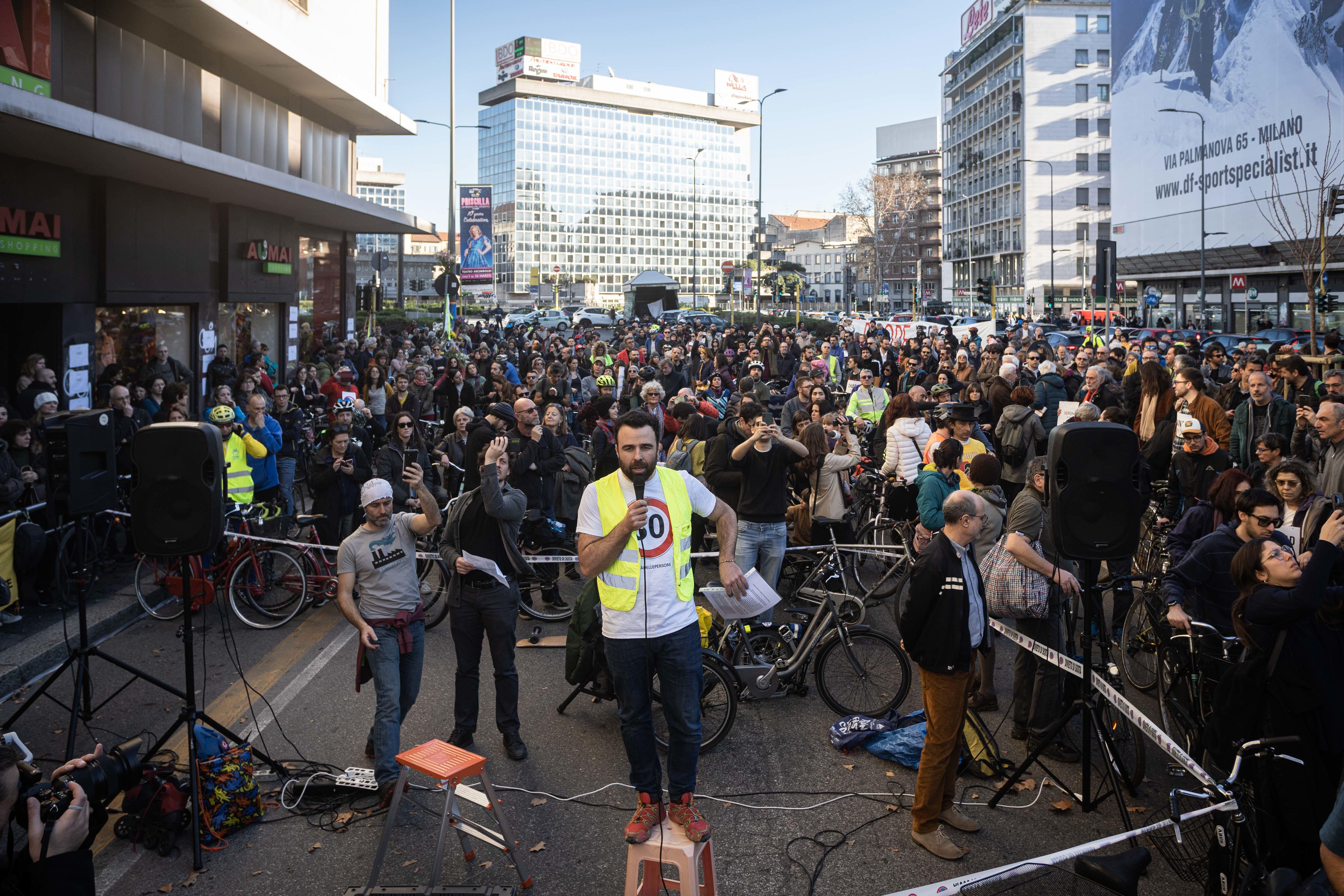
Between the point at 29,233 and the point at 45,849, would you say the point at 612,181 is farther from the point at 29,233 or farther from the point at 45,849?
the point at 45,849

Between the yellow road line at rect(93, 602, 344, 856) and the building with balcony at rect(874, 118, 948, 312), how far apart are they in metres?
73.8

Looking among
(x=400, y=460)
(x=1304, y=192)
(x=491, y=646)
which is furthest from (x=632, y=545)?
(x=1304, y=192)

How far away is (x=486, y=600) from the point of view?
6344 millimetres

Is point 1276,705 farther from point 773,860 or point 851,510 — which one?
point 851,510

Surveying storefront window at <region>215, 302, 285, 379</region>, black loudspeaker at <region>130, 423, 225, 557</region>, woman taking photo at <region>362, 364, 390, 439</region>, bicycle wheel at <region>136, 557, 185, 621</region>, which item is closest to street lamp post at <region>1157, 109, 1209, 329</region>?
storefront window at <region>215, 302, 285, 379</region>

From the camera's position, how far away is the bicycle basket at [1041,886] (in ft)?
15.3

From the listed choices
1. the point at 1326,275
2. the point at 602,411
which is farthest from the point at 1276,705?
the point at 1326,275

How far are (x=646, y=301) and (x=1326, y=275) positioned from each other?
3472 cm

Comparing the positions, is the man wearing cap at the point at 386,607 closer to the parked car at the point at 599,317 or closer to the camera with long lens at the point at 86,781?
the camera with long lens at the point at 86,781

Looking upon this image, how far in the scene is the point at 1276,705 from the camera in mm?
4566

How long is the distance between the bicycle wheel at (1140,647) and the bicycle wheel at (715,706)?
2.91 metres

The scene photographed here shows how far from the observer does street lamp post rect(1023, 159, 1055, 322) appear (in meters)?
83.2

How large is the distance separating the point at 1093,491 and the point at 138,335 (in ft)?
55.8

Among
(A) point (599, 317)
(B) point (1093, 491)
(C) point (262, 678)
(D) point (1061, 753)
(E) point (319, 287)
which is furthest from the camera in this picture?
(A) point (599, 317)
